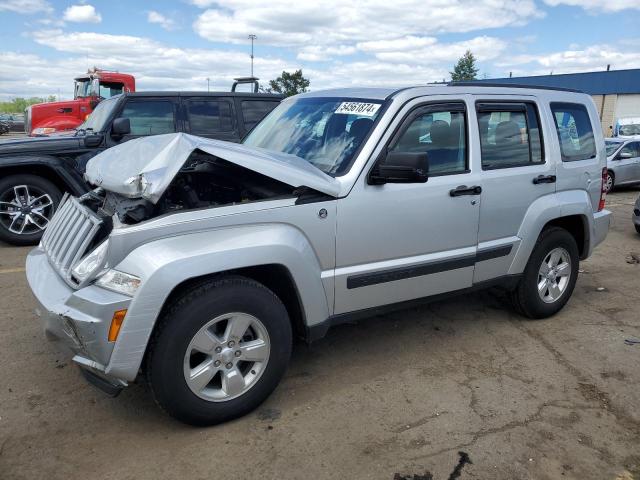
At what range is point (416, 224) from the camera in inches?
139

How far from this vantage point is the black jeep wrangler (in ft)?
22.0

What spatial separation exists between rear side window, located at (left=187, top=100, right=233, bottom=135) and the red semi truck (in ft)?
18.0

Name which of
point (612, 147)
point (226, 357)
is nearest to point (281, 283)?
point (226, 357)

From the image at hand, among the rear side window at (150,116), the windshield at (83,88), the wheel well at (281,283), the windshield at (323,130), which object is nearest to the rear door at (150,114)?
the rear side window at (150,116)

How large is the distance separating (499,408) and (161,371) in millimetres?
1996

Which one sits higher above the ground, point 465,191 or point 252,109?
point 252,109

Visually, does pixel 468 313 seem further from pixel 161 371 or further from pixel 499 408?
pixel 161 371

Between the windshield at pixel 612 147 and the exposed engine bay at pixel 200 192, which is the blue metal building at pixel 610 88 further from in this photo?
the exposed engine bay at pixel 200 192

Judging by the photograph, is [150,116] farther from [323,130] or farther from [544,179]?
[544,179]

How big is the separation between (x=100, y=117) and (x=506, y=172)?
5973 mm

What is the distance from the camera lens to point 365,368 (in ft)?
12.2

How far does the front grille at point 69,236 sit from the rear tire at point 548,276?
131 inches

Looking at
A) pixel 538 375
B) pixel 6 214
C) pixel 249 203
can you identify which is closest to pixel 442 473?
pixel 538 375

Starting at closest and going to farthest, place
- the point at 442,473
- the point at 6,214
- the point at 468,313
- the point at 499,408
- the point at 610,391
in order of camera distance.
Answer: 1. the point at 442,473
2. the point at 499,408
3. the point at 610,391
4. the point at 468,313
5. the point at 6,214
